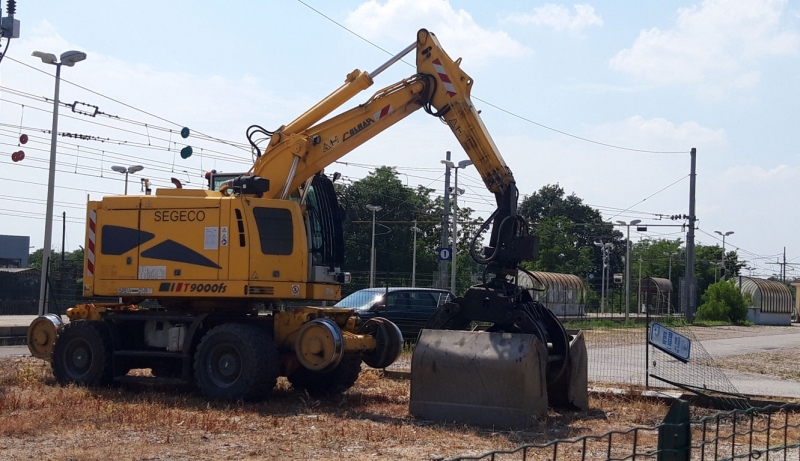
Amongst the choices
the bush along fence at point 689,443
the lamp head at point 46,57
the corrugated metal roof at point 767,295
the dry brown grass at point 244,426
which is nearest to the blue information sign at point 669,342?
the dry brown grass at point 244,426

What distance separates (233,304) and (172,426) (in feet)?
11.4

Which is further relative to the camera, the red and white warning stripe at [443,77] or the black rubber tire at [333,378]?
the black rubber tire at [333,378]

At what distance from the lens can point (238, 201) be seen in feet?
43.2

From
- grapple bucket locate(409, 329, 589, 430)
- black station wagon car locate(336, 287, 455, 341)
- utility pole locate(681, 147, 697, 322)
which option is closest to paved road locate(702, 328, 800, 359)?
black station wagon car locate(336, 287, 455, 341)

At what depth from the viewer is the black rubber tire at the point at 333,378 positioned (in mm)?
14117

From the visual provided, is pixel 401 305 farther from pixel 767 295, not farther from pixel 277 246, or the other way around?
pixel 767 295

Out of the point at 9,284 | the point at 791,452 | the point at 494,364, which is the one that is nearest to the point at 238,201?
the point at 494,364

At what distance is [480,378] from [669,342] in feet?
12.2

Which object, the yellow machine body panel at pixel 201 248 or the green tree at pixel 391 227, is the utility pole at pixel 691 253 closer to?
the green tree at pixel 391 227

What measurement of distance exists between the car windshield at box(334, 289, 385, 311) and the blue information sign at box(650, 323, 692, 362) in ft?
30.3

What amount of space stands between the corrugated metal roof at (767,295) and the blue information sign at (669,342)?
4997 centimetres

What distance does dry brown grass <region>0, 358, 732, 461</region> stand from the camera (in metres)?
9.16

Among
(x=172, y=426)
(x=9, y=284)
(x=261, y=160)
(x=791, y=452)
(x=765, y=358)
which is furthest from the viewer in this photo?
(x=9, y=284)

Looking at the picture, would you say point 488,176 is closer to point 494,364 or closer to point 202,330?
point 494,364
